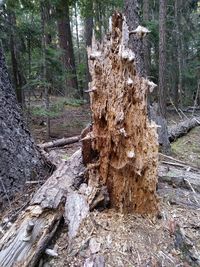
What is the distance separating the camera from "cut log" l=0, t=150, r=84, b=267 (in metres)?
2.51

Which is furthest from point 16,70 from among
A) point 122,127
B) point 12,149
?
point 122,127

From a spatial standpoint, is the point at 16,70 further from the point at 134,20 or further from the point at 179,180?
the point at 179,180

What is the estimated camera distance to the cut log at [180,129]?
8642mm

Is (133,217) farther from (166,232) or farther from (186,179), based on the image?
(186,179)

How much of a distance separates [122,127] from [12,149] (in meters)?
1.25

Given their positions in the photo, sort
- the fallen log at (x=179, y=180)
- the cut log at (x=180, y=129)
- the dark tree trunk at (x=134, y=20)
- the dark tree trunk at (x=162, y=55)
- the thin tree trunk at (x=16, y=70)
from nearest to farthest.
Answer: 1. the fallen log at (x=179, y=180)
2. the dark tree trunk at (x=134, y=20)
3. the thin tree trunk at (x=16, y=70)
4. the cut log at (x=180, y=129)
5. the dark tree trunk at (x=162, y=55)

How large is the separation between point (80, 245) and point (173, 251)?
81 centimetres

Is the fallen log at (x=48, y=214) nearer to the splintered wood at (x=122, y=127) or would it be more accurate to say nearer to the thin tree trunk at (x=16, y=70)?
the splintered wood at (x=122, y=127)

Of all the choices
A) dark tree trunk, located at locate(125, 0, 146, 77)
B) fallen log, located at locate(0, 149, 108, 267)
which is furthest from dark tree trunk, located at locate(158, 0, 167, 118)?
fallen log, located at locate(0, 149, 108, 267)

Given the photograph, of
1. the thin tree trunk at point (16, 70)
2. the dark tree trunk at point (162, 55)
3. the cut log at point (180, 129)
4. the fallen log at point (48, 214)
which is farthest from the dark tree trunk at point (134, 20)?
the fallen log at point (48, 214)

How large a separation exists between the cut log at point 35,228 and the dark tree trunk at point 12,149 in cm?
48

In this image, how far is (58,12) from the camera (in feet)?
29.0

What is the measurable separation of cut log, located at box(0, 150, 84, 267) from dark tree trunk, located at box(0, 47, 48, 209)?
48 cm

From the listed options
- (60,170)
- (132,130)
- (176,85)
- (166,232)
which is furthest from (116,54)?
(176,85)
